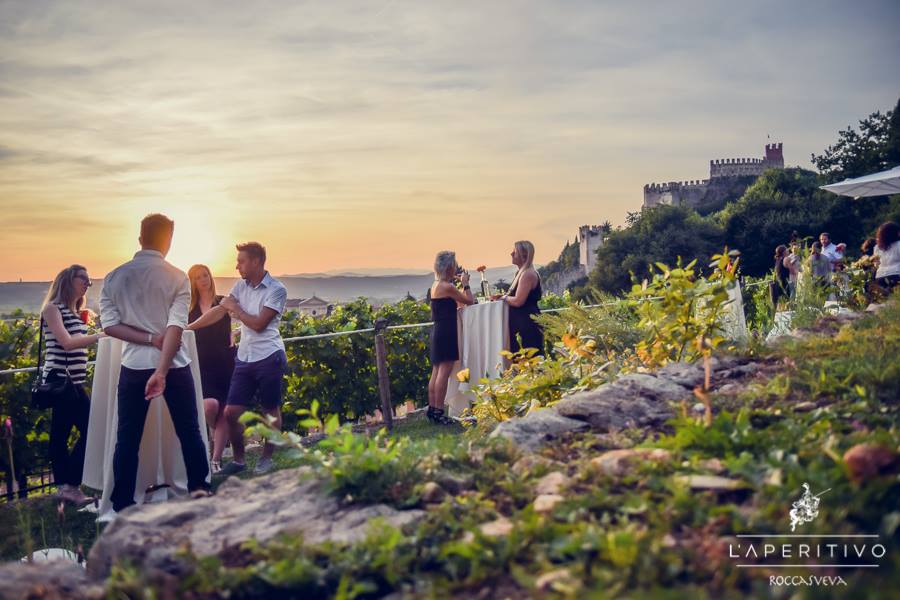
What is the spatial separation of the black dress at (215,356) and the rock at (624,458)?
4237 millimetres

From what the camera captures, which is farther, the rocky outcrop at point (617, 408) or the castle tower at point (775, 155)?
the castle tower at point (775, 155)

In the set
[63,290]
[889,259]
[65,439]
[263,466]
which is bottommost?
[263,466]

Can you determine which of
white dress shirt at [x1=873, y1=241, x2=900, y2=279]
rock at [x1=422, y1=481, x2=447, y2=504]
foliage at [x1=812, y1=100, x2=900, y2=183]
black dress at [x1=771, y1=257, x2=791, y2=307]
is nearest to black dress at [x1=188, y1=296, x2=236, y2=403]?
rock at [x1=422, y1=481, x2=447, y2=504]

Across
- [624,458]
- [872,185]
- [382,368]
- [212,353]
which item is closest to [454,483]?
[624,458]

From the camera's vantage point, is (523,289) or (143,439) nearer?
(143,439)

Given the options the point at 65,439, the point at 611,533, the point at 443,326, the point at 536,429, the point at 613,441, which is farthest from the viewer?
the point at 443,326

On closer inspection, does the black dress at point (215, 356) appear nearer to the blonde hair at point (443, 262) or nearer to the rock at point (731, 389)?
the blonde hair at point (443, 262)

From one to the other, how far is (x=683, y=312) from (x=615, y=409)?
83 centimetres

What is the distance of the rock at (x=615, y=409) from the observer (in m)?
3.21

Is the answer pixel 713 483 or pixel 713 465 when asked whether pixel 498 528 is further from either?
pixel 713 465

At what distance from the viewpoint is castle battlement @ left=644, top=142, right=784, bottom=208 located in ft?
272

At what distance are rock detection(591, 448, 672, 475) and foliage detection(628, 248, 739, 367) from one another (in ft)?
2.60

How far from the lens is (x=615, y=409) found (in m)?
3.33

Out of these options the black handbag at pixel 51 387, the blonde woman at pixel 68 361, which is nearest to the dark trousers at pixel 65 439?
the blonde woman at pixel 68 361
